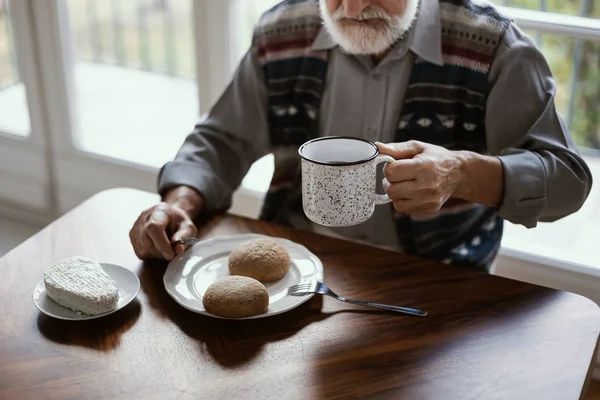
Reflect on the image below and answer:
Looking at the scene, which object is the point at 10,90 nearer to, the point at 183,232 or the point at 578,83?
the point at 183,232

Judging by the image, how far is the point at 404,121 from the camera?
156 centimetres

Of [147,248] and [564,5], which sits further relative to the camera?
[564,5]

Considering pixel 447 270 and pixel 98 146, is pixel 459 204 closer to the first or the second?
pixel 447 270

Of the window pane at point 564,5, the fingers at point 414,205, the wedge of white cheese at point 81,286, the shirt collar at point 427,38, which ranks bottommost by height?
the wedge of white cheese at point 81,286

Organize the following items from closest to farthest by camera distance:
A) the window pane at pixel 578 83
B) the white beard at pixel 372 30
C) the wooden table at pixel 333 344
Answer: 1. the wooden table at pixel 333 344
2. the white beard at pixel 372 30
3. the window pane at pixel 578 83

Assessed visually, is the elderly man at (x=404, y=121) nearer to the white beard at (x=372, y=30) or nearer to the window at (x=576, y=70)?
the white beard at (x=372, y=30)

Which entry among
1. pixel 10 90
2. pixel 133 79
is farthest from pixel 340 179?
pixel 10 90

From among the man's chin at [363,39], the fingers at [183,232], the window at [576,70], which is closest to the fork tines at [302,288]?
the fingers at [183,232]

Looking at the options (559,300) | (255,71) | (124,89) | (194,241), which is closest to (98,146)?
(124,89)

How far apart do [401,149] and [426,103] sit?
33 cm

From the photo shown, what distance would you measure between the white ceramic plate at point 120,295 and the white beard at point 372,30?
1.95 ft

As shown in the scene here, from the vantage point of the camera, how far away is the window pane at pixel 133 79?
262cm

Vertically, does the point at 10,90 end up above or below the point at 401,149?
below

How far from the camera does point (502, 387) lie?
1.05m
